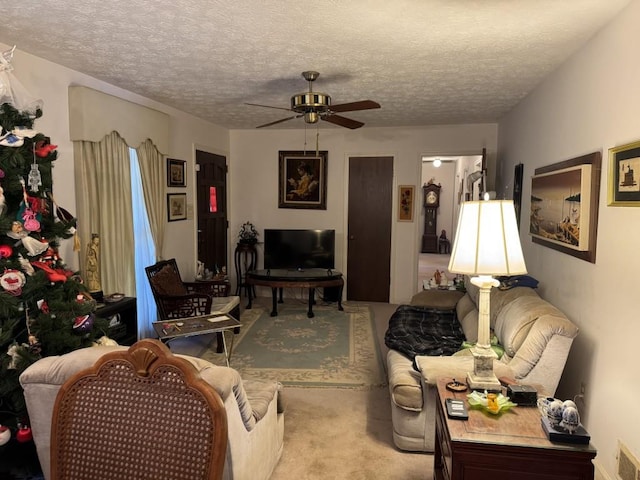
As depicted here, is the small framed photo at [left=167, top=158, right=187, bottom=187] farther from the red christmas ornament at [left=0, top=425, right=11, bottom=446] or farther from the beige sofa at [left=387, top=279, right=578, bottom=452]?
the beige sofa at [left=387, top=279, right=578, bottom=452]

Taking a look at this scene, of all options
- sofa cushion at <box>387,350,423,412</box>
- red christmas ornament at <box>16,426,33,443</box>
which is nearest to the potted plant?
sofa cushion at <box>387,350,423,412</box>

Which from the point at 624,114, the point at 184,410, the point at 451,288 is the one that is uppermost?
the point at 624,114

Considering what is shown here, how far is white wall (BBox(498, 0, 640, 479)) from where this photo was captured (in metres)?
2.01

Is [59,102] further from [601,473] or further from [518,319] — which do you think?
[601,473]

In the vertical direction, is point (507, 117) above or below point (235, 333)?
above

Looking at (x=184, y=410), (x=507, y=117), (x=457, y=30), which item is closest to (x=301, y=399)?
(x=184, y=410)

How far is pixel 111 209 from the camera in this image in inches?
144

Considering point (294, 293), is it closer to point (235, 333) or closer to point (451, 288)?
point (235, 333)

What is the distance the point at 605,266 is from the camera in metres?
2.27

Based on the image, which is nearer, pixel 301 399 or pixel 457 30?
pixel 457 30

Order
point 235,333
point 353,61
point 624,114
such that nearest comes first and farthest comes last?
point 624,114 → point 353,61 → point 235,333

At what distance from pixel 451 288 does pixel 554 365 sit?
262cm

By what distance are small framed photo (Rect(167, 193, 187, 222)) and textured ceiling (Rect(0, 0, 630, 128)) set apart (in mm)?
1165

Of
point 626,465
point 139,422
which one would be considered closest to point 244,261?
point 626,465
